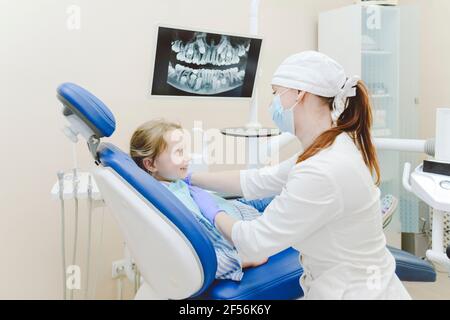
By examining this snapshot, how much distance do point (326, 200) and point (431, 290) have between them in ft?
6.28

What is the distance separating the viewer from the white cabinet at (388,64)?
269cm

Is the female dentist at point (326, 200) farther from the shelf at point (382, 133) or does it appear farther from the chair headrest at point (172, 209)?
the shelf at point (382, 133)

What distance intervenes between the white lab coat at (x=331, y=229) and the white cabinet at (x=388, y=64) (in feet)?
5.68

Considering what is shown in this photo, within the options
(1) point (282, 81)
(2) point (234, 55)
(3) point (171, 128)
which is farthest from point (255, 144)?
(1) point (282, 81)

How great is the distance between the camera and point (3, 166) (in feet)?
6.34

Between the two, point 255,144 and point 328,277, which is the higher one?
point 255,144

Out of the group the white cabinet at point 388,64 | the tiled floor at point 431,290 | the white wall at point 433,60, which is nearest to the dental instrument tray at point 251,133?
the white cabinet at point 388,64

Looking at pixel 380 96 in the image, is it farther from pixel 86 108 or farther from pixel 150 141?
pixel 86 108

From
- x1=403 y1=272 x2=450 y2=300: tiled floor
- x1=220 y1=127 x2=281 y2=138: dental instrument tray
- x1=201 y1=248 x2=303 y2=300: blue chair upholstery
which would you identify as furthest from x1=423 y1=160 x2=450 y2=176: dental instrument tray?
x1=403 y1=272 x2=450 y2=300: tiled floor

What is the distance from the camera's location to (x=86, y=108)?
1021mm

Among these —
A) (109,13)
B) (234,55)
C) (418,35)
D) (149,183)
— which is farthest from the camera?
(418,35)
